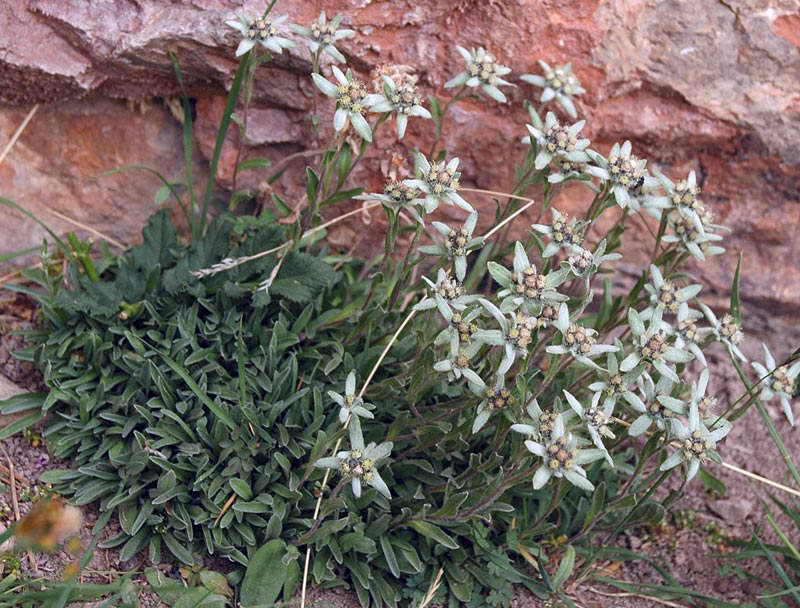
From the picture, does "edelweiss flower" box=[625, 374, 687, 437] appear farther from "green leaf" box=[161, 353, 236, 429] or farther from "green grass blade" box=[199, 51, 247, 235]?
"green grass blade" box=[199, 51, 247, 235]

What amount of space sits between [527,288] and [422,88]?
68.4 inches

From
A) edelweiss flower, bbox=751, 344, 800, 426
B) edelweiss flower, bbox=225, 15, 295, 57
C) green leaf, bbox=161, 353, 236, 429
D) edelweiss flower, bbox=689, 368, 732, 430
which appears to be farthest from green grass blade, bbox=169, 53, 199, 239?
edelweiss flower, bbox=751, 344, 800, 426

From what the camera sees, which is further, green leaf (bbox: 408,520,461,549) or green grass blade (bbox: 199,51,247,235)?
green grass blade (bbox: 199,51,247,235)

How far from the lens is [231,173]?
4402mm

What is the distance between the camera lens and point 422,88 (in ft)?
14.0

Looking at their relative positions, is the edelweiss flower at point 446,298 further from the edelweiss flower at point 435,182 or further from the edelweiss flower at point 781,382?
the edelweiss flower at point 781,382

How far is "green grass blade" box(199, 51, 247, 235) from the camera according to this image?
3.79 metres

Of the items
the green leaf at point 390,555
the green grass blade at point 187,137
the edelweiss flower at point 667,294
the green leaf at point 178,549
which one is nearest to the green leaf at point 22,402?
the green leaf at point 178,549

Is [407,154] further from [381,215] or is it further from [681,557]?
[681,557]

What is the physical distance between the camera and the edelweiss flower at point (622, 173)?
3.33 metres

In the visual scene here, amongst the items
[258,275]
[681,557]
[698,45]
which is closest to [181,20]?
[258,275]

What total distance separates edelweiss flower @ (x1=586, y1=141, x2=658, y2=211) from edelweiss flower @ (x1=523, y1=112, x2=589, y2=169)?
0.05m

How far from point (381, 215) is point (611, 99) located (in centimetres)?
138

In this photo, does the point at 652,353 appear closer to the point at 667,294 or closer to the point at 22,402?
the point at 667,294
